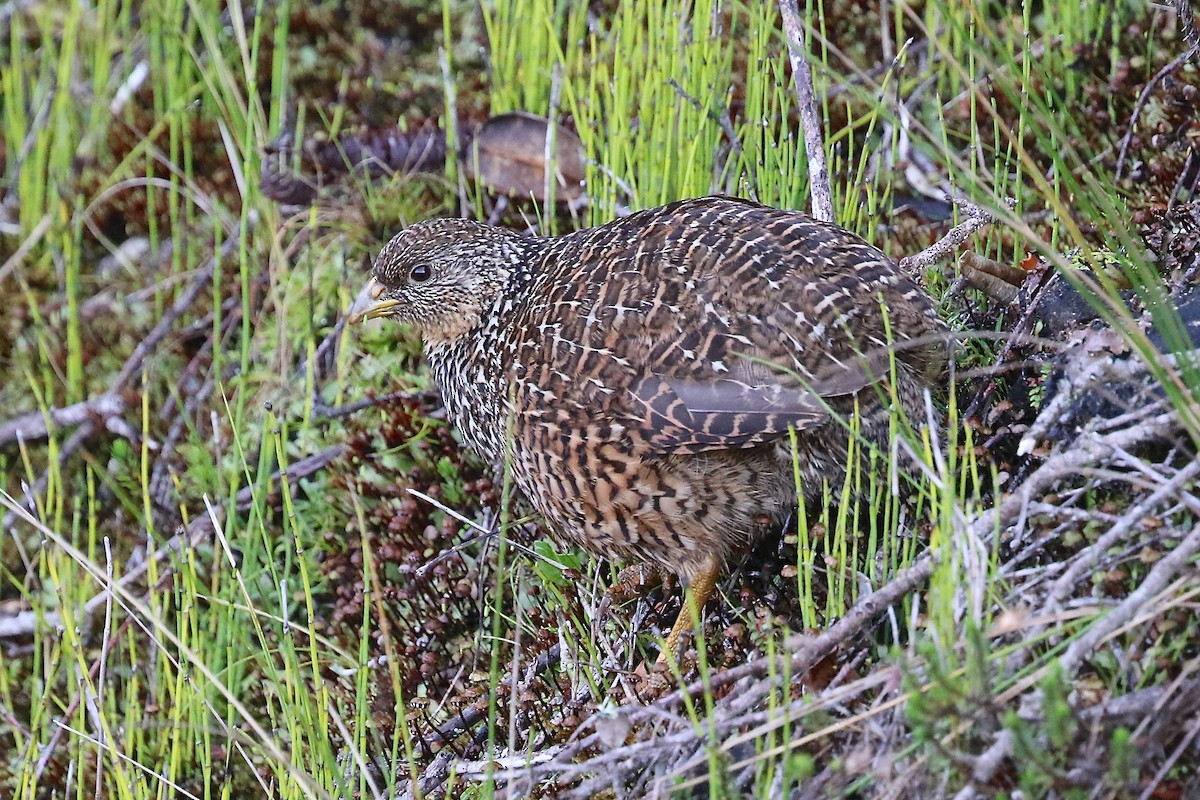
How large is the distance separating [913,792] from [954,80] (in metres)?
3.11

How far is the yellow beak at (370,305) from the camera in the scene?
447 centimetres

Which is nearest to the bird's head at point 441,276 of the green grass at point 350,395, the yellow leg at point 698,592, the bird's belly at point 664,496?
the green grass at point 350,395

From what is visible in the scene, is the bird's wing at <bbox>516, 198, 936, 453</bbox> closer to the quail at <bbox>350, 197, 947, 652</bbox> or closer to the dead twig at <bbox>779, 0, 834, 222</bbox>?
the quail at <bbox>350, 197, 947, 652</bbox>

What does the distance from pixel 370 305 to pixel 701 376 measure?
164cm

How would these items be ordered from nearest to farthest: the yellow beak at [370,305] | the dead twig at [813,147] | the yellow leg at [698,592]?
the yellow leg at [698,592], the dead twig at [813,147], the yellow beak at [370,305]

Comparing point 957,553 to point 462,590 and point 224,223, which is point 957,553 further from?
point 224,223

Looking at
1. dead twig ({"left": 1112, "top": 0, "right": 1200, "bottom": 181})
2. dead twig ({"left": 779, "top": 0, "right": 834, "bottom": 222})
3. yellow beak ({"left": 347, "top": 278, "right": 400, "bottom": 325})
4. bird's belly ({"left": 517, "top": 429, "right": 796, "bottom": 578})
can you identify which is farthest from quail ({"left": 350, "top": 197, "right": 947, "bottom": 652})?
dead twig ({"left": 1112, "top": 0, "right": 1200, "bottom": 181})

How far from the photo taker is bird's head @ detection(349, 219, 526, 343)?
423cm

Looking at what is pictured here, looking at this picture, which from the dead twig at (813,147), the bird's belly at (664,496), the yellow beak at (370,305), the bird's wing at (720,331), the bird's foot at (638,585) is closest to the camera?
the bird's wing at (720,331)

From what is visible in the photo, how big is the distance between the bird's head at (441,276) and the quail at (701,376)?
437 millimetres

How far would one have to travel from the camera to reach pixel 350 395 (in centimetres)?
507

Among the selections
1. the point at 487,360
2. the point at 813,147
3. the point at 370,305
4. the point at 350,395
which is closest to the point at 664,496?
the point at 487,360

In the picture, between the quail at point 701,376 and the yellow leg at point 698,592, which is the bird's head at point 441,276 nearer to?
the quail at point 701,376

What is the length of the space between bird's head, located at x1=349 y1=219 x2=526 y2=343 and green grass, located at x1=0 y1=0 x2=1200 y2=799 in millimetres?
397
